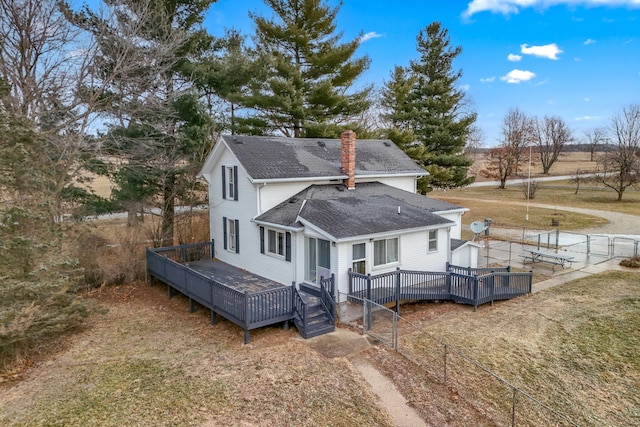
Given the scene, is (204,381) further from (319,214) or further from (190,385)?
(319,214)

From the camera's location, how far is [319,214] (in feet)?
46.3

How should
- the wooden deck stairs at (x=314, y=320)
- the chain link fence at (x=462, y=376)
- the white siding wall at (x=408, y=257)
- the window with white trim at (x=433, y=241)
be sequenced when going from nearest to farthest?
the chain link fence at (x=462, y=376), the wooden deck stairs at (x=314, y=320), the white siding wall at (x=408, y=257), the window with white trim at (x=433, y=241)

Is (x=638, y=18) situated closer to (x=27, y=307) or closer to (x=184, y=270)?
(x=184, y=270)

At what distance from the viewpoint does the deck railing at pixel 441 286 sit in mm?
13086

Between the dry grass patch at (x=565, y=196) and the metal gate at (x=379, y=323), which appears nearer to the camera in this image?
the metal gate at (x=379, y=323)

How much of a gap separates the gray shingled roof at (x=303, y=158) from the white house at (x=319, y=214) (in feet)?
0.16

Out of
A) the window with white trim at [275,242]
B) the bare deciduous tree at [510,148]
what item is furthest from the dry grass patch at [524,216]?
the window with white trim at [275,242]

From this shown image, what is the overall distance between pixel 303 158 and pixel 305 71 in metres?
12.7

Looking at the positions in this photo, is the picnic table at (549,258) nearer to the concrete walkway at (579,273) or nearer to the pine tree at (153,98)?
the concrete walkway at (579,273)

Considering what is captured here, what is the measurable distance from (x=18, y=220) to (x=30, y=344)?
130 inches

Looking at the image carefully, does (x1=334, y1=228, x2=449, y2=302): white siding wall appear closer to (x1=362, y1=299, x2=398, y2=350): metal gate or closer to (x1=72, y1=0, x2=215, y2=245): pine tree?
(x1=362, y1=299, x2=398, y2=350): metal gate

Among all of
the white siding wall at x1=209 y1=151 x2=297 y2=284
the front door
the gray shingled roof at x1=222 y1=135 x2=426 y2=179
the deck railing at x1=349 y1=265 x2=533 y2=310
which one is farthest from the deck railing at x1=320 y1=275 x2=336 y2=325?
the gray shingled roof at x1=222 y1=135 x2=426 y2=179

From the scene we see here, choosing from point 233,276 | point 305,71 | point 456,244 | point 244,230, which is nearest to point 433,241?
point 456,244

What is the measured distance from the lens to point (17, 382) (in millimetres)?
9148
